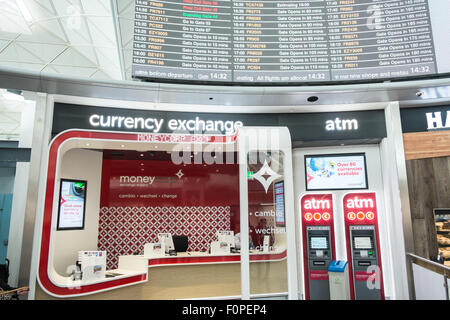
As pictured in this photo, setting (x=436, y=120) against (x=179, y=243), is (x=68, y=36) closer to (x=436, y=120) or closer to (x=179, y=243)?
(x=179, y=243)

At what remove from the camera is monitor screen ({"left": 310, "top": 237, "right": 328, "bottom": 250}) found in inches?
212

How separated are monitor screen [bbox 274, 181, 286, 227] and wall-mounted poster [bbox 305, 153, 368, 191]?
8.18 ft

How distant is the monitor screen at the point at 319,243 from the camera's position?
539cm

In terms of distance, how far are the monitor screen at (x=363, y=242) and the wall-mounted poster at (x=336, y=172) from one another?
34.1 inches

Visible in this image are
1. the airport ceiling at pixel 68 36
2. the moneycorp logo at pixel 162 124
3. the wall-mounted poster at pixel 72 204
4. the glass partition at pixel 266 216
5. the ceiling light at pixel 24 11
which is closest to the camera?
the glass partition at pixel 266 216

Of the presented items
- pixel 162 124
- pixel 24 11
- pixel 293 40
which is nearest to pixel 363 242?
pixel 293 40

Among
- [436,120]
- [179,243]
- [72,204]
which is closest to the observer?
[436,120]

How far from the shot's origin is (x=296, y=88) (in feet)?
15.0

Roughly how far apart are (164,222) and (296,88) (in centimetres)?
452

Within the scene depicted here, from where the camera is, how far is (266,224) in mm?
3295

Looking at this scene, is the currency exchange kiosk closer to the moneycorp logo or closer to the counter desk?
the counter desk

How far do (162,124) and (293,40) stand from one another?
235 cm

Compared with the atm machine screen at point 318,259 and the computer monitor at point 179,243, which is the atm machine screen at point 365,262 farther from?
the computer monitor at point 179,243

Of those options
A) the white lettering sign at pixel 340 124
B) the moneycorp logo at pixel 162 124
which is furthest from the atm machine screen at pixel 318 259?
the moneycorp logo at pixel 162 124
